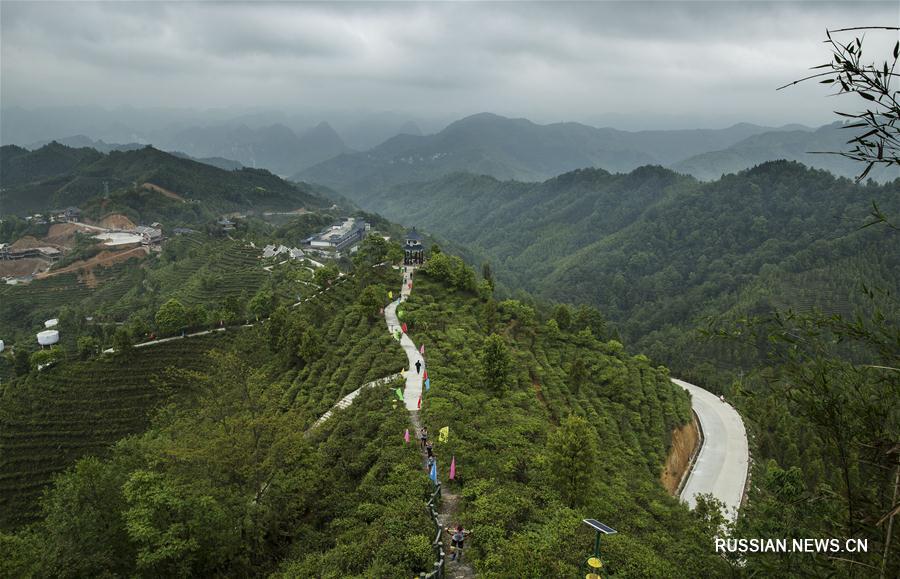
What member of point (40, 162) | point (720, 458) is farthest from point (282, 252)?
point (40, 162)

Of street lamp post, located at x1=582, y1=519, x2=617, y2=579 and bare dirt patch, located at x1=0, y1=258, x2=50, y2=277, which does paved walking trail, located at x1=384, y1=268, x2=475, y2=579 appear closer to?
street lamp post, located at x1=582, y1=519, x2=617, y2=579

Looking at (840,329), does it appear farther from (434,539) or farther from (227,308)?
(227,308)

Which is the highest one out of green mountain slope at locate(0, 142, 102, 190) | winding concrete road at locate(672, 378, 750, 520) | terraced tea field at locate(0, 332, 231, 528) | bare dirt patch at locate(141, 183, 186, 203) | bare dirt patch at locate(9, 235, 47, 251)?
green mountain slope at locate(0, 142, 102, 190)

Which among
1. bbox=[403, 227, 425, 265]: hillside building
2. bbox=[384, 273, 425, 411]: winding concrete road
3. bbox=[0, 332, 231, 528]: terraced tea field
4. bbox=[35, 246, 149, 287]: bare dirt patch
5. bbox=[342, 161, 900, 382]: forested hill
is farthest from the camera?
bbox=[342, 161, 900, 382]: forested hill

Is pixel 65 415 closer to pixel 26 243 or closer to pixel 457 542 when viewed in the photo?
pixel 457 542

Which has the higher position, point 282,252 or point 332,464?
point 282,252

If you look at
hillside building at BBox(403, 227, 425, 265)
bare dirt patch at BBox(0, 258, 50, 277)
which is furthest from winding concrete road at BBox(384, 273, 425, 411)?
bare dirt patch at BBox(0, 258, 50, 277)
